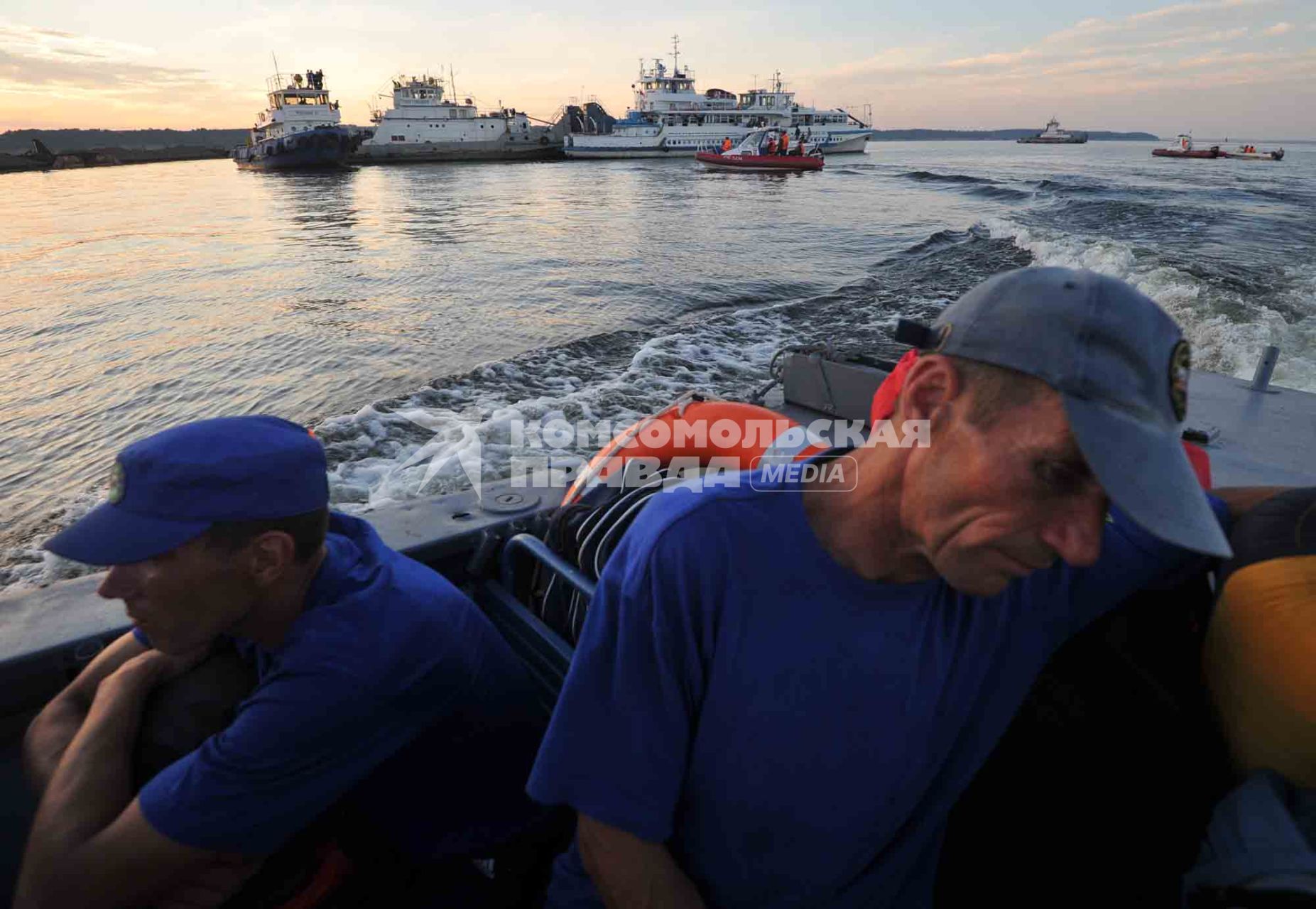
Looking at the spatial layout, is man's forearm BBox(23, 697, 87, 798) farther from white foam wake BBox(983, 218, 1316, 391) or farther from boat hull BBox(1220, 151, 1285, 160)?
boat hull BBox(1220, 151, 1285, 160)

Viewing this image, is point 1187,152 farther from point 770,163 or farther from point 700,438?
point 700,438

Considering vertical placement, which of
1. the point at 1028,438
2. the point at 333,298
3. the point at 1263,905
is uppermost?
the point at 1028,438

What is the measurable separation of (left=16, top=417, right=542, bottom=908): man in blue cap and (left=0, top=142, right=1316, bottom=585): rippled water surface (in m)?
3.19

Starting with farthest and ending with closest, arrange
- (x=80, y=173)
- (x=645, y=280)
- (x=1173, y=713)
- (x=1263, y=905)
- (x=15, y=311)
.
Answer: (x=80, y=173) → (x=645, y=280) → (x=15, y=311) → (x=1173, y=713) → (x=1263, y=905)

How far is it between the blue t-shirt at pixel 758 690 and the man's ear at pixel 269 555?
24.6 inches

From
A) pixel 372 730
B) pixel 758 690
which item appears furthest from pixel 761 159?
pixel 758 690

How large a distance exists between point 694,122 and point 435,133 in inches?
841

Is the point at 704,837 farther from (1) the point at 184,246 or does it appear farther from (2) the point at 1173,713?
(1) the point at 184,246

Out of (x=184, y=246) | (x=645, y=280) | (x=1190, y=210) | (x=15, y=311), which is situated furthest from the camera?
(x=1190, y=210)

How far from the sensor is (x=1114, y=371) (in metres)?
0.79

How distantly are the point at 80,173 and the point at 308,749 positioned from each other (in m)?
71.1

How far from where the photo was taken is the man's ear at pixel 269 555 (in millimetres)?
1230

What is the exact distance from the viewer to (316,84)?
5344cm

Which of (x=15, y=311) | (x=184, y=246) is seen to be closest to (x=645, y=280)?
(x=15, y=311)
